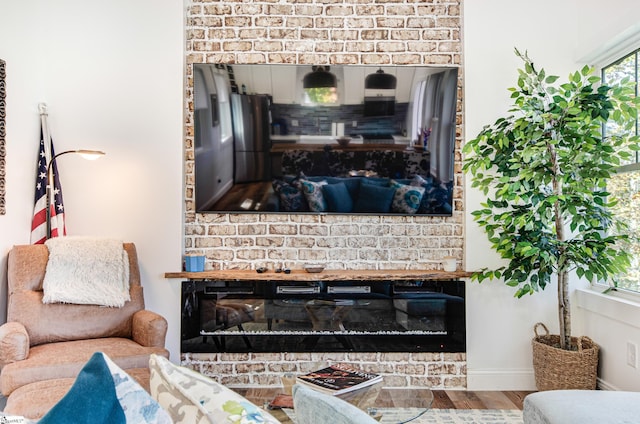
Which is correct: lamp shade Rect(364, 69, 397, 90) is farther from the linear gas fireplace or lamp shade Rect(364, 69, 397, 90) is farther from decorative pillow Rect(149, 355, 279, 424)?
decorative pillow Rect(149, 355, 279, 424)

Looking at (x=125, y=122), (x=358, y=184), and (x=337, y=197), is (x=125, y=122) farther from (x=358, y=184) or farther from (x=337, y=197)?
(x=358, y=184)

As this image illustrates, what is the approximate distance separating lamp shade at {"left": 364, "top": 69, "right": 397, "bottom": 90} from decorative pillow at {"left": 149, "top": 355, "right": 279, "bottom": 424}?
300cm

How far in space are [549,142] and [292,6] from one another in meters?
1.98

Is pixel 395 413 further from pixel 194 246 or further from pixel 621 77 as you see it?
pixel 621 77

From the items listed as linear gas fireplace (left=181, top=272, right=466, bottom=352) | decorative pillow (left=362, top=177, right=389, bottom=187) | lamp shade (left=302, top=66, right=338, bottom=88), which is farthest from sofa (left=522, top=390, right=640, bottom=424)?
lamp shade (left=302, top=66, right=338, bottom=88)

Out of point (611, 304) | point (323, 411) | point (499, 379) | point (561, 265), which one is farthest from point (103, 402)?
point (499, 379)

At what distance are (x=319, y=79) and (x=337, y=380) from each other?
2.18 meters

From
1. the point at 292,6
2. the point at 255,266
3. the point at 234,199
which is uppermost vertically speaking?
the point at 292,6

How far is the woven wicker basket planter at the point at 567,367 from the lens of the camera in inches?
120

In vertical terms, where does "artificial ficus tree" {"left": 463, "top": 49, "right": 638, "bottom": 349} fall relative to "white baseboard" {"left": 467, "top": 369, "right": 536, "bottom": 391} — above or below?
above

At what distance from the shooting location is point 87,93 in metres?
3.57

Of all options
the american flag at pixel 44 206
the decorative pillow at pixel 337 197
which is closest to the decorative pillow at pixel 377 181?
the decorative pillow at pixel 337 197

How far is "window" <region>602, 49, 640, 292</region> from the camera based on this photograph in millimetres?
3096

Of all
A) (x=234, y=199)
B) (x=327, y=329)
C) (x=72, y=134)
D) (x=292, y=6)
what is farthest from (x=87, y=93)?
(x=327, y=329)
